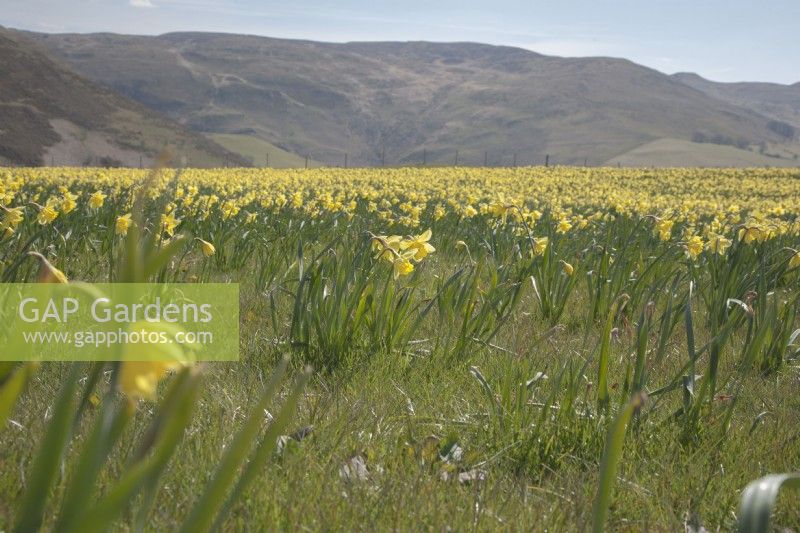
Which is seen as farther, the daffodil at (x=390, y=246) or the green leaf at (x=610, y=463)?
the daffodil at (x=390, y=246)

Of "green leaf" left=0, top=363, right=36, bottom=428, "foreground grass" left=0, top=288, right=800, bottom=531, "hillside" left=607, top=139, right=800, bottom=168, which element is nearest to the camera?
"green leaf" left=0, top=363, right=36, bottom=428

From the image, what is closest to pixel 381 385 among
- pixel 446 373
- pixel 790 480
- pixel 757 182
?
pixel 446 373

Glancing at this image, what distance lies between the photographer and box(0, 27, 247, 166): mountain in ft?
225

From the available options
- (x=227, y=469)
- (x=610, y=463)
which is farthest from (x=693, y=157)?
(x=227, y=469)

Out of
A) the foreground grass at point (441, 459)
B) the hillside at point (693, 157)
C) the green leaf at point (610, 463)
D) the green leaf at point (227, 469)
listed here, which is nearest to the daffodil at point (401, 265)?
the foreground grass at point (441, 459)

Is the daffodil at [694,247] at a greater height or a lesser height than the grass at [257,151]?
greater

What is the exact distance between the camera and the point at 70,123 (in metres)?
74.9

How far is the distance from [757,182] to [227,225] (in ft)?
71.2

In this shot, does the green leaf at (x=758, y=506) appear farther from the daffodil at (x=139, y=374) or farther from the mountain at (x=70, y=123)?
the mountain at (x=70, y=123)

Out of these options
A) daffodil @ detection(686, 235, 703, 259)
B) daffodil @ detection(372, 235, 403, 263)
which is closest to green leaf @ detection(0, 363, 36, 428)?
daffodil @ detection(372, 235, 403, 263)

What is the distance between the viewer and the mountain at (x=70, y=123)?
6856 centimetres

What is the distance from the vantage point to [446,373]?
3193 mm

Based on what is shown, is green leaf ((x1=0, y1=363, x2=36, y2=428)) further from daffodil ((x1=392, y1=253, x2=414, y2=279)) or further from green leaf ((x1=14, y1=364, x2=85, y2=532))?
daffodil ((x1=392, y1=253, x2=414, y2=279))

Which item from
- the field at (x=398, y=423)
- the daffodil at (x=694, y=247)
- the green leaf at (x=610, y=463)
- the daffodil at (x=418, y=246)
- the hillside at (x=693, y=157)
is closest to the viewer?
the field at (x=398, y=423)
